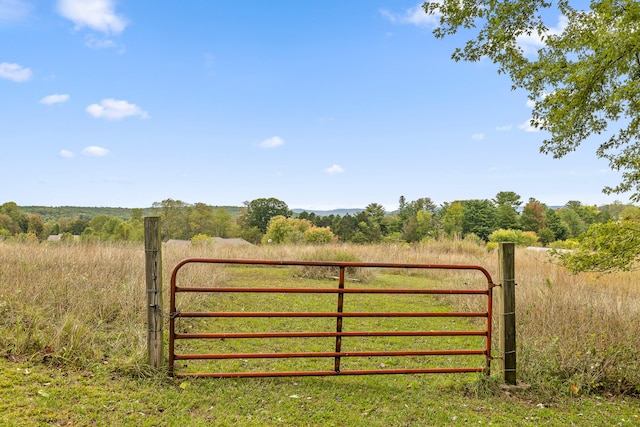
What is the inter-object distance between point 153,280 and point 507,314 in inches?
134

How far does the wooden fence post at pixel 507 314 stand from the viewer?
371 cm

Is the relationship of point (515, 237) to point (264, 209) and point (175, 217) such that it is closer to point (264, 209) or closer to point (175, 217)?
point (264, 209)

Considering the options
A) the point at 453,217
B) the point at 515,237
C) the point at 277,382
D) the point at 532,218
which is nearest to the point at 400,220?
the point at 453,217

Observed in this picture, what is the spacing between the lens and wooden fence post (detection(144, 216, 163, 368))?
135 inches

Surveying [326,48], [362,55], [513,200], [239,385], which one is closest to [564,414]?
[239,385]

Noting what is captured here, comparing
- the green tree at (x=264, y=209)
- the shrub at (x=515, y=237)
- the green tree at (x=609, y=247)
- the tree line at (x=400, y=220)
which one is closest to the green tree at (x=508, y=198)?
the tree line at (x=400, y=220)

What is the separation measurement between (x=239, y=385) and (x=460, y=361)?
8.86 ft

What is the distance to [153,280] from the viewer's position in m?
3.42

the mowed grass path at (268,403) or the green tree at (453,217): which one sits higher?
the green tree at (453,217)

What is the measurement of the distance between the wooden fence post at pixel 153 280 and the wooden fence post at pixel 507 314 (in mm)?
3284

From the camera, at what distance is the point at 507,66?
7039 mm

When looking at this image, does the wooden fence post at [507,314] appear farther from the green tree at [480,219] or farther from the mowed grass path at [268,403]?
the green tree at [480,219]

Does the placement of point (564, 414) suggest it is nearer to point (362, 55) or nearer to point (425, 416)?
point (425, 416)

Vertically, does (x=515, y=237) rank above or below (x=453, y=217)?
below
